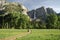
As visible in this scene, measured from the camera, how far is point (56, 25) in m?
146

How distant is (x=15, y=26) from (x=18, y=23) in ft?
11.7

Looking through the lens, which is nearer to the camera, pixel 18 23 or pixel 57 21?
pixel 18 23

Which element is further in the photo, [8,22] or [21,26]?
[8,22]

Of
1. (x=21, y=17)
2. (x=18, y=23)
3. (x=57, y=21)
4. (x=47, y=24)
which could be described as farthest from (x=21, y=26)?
(x=57, y=21)

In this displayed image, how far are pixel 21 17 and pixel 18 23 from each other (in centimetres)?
1067

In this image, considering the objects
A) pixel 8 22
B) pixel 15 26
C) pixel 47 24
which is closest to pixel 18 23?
pixel 15 26

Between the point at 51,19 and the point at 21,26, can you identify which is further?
the point at 51,19

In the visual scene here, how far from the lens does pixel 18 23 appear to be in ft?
471

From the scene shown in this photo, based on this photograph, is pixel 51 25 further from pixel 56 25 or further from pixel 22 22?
pixel 22 22

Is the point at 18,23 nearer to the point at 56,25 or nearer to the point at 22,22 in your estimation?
the point at 22,22

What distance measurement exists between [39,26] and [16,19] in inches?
853

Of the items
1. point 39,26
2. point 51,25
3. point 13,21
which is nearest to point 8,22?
point 13,21

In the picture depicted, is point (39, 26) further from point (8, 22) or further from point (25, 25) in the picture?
point (8, 22)

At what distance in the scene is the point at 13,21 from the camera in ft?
481
